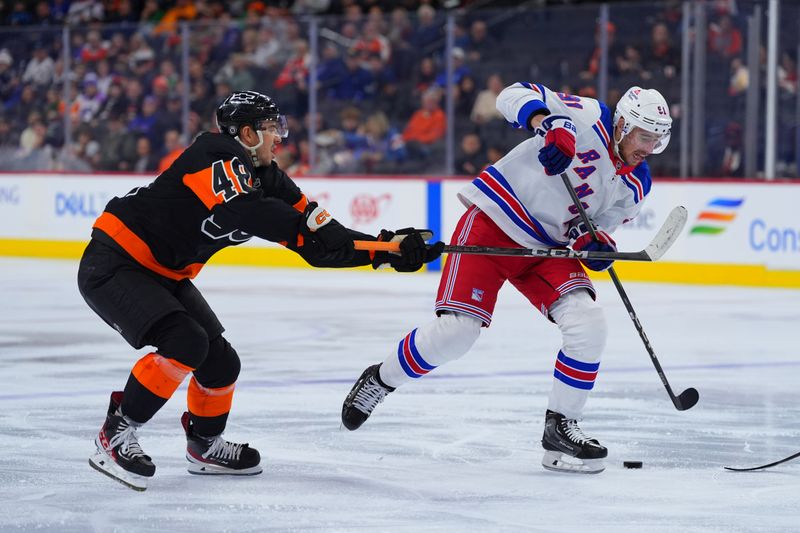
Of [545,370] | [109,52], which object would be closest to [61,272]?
[109,52]

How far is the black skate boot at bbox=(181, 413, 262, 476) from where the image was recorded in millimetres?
3621

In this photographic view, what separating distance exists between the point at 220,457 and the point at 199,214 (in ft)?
2.12

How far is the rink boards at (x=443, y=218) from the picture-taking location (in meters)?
8.80

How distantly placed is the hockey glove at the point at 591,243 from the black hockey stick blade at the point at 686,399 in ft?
1.38

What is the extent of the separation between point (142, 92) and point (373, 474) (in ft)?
26.1

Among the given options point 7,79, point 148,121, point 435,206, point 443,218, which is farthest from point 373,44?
point 7,79

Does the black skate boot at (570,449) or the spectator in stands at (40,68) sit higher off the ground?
the black skate boot at (570,449)

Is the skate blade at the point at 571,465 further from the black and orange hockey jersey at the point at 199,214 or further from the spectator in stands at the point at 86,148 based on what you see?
the spectator in stands at the point at 86,148

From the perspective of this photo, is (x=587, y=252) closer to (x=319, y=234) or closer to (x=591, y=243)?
(x=591, y=243)

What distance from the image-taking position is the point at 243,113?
3.45 metres

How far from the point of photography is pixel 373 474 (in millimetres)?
3619

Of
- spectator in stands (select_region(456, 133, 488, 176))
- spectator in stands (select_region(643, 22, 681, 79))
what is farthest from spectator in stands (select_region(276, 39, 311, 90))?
spectator in stands (select_region(643, 22, 681, 79))

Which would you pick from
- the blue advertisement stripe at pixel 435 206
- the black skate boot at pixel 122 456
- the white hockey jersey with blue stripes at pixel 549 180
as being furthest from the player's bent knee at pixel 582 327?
the blue advertisement stripe at pixel 435 206

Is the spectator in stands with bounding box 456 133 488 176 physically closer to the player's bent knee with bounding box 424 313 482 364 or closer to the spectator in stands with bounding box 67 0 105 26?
the spectator in stands with bounding box 67 0 105 26
